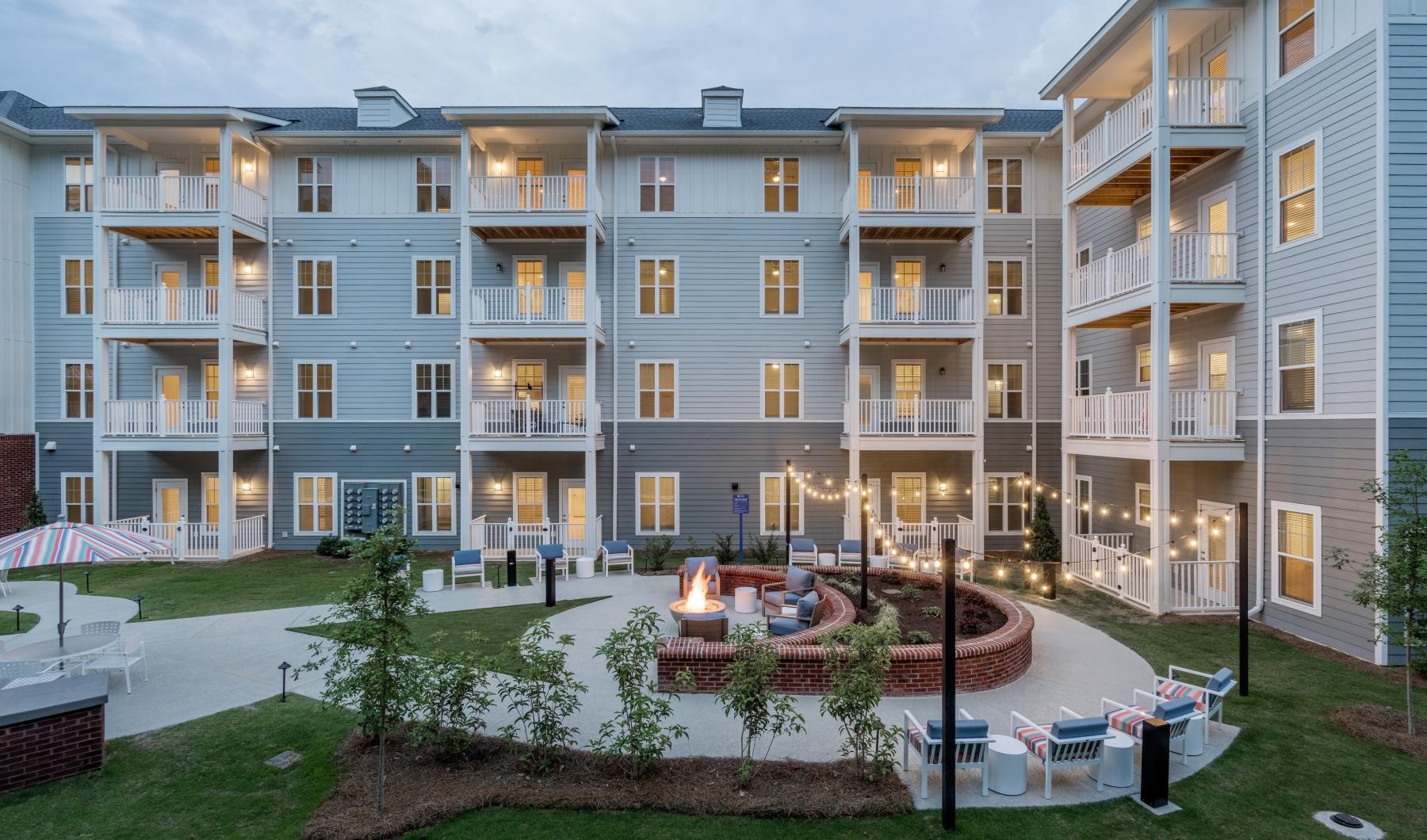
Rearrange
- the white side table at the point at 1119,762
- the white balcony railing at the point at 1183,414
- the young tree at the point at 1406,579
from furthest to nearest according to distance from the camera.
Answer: the white balcony railing at the point at 1183,414, the young tree at the point at 1406,579, the white side table at the point at 1119,762

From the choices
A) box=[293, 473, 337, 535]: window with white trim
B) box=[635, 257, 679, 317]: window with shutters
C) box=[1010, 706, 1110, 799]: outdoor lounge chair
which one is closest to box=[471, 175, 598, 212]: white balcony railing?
box=[635, 257, 679, 317]: window with shutters

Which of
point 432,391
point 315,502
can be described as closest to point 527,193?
point 432,391

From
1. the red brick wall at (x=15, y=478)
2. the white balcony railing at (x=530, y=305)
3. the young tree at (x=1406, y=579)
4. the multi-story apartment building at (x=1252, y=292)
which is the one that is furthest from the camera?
the red brick wall at (x=15, y=478)

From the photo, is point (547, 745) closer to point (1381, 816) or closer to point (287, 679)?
point (287, 679)

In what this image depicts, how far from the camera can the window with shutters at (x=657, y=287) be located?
18.3 meters

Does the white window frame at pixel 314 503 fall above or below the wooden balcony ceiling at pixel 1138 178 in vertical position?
below

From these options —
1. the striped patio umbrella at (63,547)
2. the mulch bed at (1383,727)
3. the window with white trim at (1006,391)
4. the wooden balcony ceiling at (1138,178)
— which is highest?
the wooden balcony ceiling at (1138,178)

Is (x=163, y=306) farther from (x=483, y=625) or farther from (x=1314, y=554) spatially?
(x=1314, y=554)

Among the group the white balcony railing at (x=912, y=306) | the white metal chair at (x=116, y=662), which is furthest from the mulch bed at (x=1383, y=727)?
the white metal chair at (x=116, y=662)

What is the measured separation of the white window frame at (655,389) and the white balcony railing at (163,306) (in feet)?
37.0

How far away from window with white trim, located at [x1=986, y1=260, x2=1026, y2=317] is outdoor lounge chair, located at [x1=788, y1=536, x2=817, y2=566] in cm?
910

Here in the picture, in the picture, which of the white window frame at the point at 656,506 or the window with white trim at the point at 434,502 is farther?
the window with white trim at the point at 434,502

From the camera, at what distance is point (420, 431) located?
1852 cm

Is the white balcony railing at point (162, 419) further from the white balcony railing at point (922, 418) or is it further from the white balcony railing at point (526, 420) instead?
the white balcony railing at point (922, 418)
